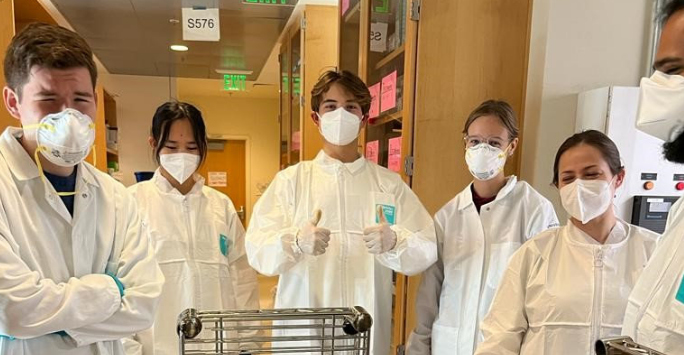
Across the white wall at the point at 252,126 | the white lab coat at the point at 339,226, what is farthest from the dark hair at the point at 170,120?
the white wall at the point at 252,126

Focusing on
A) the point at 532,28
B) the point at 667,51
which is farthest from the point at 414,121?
the point at 667,51

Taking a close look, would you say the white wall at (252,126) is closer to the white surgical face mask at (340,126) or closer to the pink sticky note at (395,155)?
the pink sticky note at (395,155)

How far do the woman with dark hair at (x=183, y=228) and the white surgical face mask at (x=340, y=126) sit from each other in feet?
1.56

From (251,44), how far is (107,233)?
10.1ft

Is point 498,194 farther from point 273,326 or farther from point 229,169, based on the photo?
point 229,169

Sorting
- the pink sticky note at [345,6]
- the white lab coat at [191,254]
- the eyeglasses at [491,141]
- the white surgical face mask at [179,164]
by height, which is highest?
the pink sticky note at [345,6]

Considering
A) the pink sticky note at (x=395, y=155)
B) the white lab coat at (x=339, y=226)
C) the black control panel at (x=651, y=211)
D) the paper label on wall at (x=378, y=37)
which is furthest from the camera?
the paper label on wall at (x=378, y=37)

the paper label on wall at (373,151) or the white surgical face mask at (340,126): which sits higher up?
the white surgical face mask at (340,126)

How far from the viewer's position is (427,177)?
175 centimetres

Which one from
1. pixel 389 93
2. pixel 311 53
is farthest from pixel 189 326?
pixel 311 53

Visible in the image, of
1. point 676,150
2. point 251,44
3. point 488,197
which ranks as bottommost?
point 488,197

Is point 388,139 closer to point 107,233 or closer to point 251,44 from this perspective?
point 107,233

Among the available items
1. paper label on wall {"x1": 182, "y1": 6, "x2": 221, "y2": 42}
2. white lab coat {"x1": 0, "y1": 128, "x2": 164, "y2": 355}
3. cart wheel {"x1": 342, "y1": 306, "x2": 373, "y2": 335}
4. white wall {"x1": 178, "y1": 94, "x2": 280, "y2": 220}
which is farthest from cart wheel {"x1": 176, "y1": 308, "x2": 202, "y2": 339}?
white wall {"x1": 178, "y1": 94, "x2": 280, "y2": 220}

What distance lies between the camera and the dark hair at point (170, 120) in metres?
1.52
